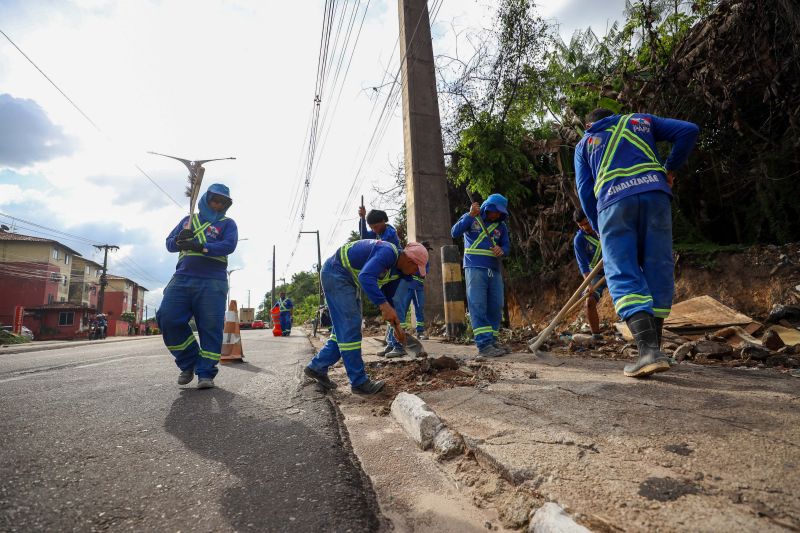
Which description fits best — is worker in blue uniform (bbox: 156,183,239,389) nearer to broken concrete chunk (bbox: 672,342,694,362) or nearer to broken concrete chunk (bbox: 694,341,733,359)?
broken concrete chunk (bbox: 672,342,694,362)

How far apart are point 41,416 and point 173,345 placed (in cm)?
113

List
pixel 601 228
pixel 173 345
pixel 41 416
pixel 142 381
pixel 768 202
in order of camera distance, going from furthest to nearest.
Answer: pixel 768 202 → pixel 142 381 → pixel 173 345 → pixel 601 228 → pixel 41 416

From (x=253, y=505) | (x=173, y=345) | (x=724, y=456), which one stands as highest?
(x=173, y=345)

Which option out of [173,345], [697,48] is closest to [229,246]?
[173,345]

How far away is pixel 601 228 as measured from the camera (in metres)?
2.80

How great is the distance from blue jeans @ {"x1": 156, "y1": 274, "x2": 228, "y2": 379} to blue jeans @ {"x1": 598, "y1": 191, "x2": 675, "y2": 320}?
3037mm

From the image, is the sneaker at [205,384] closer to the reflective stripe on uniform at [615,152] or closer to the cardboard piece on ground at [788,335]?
the reflective stripe on uniform at [615,152]

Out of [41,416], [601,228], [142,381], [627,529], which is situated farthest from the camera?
[142,381]

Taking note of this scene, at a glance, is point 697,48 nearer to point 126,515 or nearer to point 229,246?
point 229,246

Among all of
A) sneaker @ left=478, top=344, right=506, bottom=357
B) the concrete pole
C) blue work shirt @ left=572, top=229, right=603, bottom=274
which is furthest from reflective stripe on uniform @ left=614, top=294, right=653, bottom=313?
the concrete pole

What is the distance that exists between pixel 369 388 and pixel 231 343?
3.34 metres

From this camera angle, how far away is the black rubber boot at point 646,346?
7.99 ft

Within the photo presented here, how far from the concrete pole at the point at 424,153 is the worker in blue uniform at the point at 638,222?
598cm

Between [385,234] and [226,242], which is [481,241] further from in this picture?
[226,242]
